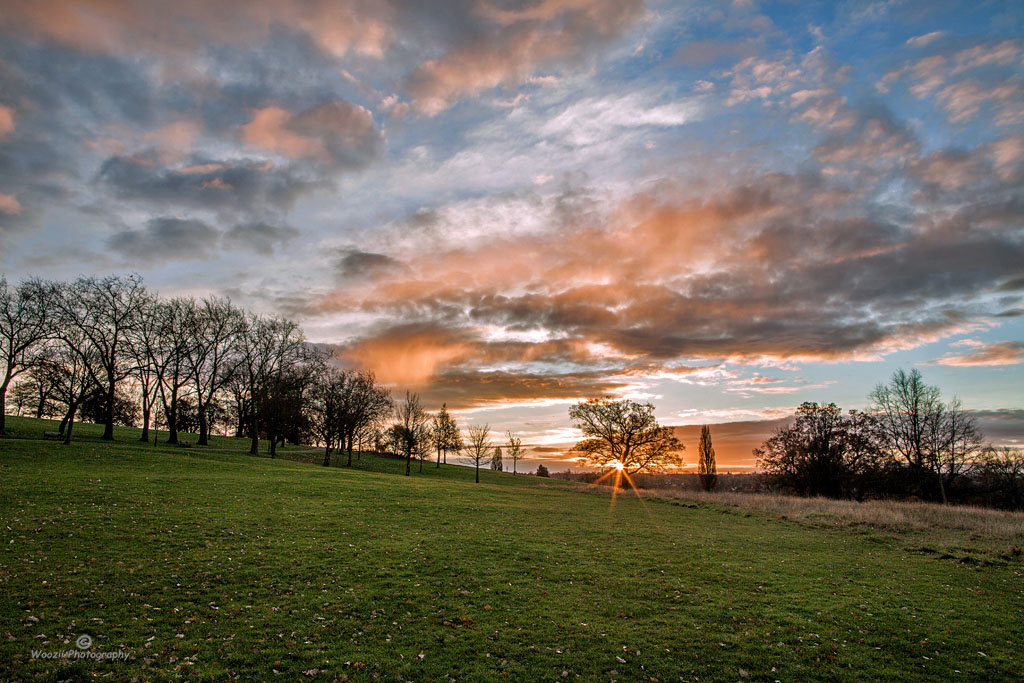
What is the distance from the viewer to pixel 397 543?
20094 millimetres

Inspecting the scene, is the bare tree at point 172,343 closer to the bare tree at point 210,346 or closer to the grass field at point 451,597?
the bare tree at point 210,346

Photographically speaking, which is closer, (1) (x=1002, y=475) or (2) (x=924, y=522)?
(2) (x=924, y=522)

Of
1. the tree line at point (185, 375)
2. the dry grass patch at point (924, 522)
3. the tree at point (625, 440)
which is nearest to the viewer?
the dry grass patch at point (924, 522)

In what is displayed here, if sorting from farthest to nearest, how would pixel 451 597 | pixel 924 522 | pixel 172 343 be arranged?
1. pixel 172 343
2. pixel 924 522
3. pixel 451 597

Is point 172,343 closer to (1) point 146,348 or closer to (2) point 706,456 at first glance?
(1) point 146,348

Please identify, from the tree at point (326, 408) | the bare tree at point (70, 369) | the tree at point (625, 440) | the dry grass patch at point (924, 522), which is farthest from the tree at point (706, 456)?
the bare tree at point (70, 369)

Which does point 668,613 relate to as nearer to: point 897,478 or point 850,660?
point 850,660

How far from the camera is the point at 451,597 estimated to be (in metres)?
14.4

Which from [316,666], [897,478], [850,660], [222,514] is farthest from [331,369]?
[897,478]

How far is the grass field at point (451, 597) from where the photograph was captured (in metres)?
10.4

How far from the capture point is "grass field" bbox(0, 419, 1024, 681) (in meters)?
10.4

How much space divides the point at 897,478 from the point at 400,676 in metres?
71.7

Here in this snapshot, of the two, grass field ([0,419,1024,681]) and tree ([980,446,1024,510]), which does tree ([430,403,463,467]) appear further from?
tree ([980,446,1024,510])

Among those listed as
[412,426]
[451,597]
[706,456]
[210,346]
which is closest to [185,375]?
[210,346]
